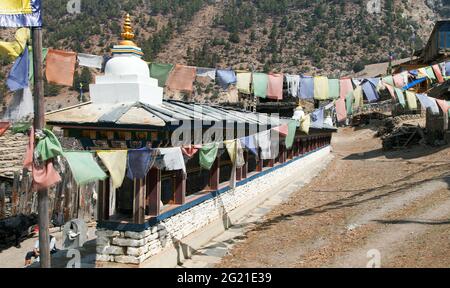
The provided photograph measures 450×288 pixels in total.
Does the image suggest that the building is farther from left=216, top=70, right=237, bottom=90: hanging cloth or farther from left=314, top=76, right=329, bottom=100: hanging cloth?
left=314, top=76, right=329, bottom=100: hanging cloth

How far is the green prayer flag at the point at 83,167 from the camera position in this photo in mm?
6762

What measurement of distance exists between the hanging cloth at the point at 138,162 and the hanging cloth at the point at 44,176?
144 centimetres

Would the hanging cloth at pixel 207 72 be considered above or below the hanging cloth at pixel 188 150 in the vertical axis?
above

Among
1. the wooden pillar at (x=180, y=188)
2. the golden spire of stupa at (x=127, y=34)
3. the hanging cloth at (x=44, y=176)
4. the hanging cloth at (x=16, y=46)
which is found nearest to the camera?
the hanging cloth at (x=44, y=176)

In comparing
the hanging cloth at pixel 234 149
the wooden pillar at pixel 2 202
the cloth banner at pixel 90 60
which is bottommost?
the wooden pillar at pixel 2 202

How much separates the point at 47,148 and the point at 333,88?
11.7 meters

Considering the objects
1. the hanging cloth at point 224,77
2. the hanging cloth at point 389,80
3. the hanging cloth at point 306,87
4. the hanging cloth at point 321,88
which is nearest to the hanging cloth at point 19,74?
the hanging cloth at point 224,77

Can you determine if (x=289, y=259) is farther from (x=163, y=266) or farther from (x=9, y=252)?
(x=9, y=252)

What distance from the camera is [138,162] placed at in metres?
7.79

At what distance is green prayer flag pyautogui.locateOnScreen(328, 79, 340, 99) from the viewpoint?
1572 centimetres

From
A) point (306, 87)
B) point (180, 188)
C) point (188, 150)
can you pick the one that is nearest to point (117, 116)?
point (188, 150)

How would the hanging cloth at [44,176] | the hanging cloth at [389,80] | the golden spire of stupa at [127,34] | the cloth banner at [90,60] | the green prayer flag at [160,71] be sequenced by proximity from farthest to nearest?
the hanging cloth at [389,80] → the green prayer flag at [160,71] → the cloth banner at [90,60] → the golden spire of stupa at [127,34] → the hanging cloth at [44,176]

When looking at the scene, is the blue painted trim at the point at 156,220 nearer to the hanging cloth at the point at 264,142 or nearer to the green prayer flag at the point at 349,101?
the hanging cloth at the point at 264,142

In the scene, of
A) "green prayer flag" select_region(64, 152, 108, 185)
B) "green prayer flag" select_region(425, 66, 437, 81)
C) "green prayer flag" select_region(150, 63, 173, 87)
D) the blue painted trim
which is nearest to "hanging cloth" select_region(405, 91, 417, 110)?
"green prayer flag" select_region(425, 66, 437, 81)
